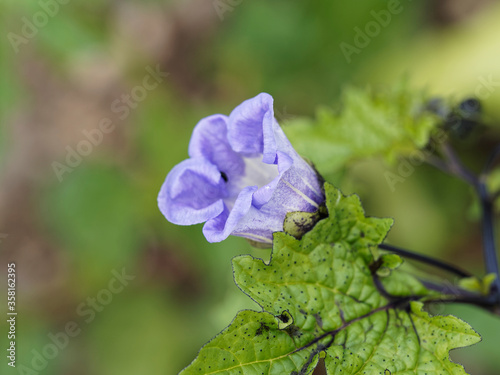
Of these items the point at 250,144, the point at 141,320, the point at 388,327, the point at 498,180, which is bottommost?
the point at 388,327

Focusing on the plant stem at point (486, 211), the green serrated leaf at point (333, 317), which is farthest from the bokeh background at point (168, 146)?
the green serrated leaf at point (333, 317)

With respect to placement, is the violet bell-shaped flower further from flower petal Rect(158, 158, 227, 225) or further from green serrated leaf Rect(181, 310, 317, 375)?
green serrated leaf Rect(181, 310, 317, 375)

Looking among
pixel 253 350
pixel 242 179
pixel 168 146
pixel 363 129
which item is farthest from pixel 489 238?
pixel 168 146

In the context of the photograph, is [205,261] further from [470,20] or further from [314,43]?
[470,20]

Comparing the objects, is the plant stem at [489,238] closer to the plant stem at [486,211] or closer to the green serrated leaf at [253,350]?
the plant stem at [486,211]

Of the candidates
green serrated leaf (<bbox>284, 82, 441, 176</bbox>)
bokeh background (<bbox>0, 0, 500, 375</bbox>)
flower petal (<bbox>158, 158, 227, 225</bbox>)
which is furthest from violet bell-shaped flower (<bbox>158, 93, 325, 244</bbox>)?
bokeh background (<bbox>0, 0, 500, 375</bbox>)

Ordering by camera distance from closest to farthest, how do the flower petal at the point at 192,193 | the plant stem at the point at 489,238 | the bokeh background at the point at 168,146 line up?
the flower petal at the point at 192,193 < the plant stem at the point at 489,238 < the bokeh background at the point at 168,146

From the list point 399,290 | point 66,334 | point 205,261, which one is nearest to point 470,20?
point 205,261
